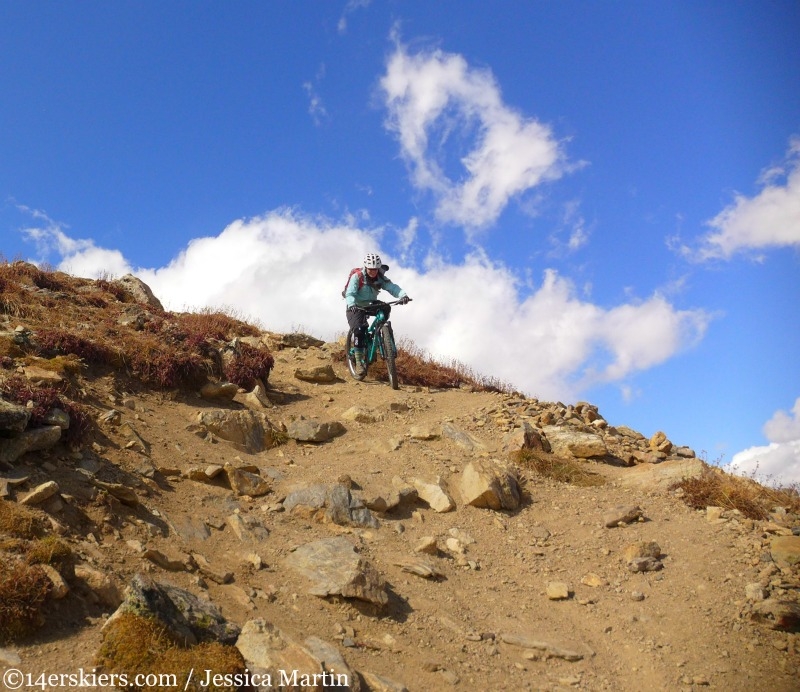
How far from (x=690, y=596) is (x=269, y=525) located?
500 cm

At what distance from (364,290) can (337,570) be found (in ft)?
29.2

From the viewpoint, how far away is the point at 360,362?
1480cm

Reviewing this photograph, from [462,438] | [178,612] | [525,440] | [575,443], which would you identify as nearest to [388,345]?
[462,438]

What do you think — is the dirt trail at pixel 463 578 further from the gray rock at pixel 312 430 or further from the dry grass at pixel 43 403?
the dry grass at pixel 43 403

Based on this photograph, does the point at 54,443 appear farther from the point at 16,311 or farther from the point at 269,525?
the point at 16,311

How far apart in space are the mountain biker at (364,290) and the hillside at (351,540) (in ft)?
→ 8.94

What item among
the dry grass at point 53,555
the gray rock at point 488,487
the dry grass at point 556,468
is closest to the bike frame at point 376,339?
the dry grass at point 556,468

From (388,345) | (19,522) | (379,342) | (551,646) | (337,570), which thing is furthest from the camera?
(379,342)

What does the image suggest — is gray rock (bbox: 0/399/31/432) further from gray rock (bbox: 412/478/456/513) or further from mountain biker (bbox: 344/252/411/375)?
mountain biker (bbox: 344/252/411/375)

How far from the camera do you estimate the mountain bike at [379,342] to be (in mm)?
13870

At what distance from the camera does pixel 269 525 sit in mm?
7602

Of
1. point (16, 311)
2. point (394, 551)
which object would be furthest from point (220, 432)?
point (16, 311)

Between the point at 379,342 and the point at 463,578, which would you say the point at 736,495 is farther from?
the point at 379,342

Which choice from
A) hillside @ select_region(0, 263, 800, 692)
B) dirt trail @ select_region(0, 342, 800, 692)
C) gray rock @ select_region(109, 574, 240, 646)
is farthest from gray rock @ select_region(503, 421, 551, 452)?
gray rock @ select_region(109, 574, 240, 646)
